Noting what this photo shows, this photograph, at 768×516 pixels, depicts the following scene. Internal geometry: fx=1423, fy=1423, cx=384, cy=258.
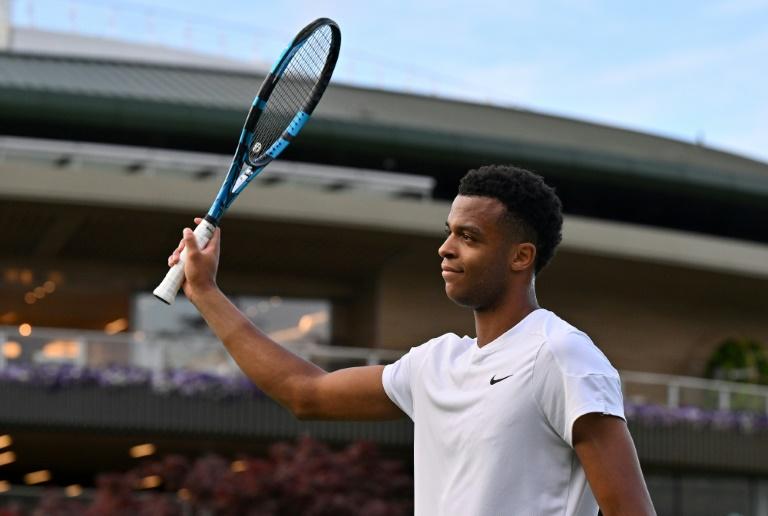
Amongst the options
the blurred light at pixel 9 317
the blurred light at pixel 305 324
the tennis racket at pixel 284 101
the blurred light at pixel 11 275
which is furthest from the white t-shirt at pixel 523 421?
the blurred light at pixel 9 317

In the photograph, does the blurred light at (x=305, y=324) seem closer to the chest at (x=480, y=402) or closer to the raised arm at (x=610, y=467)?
the chest at (x=480, y=402)

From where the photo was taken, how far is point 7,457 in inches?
1146

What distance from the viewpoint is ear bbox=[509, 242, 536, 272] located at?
3777 mm

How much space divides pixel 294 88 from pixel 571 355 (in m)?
2.00

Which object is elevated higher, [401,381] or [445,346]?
[445,346]

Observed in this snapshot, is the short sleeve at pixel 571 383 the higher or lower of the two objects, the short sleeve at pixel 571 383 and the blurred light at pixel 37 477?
Result: the higher

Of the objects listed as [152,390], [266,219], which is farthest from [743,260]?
[152,390]

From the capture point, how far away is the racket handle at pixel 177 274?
4.11 metres

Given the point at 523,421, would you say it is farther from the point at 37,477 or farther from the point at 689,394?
the point at 37,477

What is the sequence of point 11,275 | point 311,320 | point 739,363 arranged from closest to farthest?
1. point 11,275
2. point 311,320
3. point 739,363

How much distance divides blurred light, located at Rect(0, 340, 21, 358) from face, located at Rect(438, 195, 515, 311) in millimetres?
20972

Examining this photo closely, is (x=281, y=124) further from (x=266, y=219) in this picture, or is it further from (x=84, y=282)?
(x=84, y=282)

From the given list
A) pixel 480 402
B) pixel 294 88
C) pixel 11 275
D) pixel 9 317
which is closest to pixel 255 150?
pixel 294 88

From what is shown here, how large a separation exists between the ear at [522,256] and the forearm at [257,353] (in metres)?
0.76
